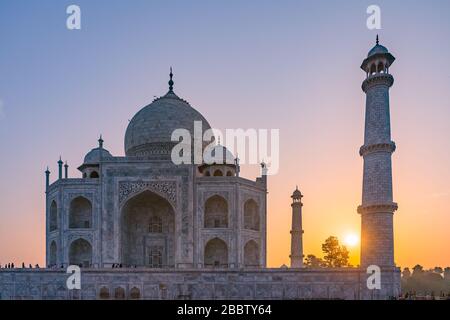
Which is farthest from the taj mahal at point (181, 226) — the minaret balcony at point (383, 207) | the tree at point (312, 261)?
the tree at point (312, 261)

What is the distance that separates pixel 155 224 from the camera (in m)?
26.0

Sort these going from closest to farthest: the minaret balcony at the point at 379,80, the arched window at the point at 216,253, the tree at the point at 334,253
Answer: the minaret balcony at the point at 379,80 → the arched window at the point at 216,253 → the tree at the point at 334,253

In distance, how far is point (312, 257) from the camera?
159ft

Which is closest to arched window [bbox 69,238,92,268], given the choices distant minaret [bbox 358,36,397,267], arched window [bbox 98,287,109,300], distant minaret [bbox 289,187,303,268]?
arched window [bbox 98,287,109,300]

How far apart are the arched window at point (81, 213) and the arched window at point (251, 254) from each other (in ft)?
29.1

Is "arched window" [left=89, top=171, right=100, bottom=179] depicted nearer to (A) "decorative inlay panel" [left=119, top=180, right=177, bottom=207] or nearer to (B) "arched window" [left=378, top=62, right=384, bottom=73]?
(A) "decorative inlay panel" [left=119, top=180, right=177, bottom=207]

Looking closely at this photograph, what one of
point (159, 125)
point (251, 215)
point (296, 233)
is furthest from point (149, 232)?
point (296, 233)

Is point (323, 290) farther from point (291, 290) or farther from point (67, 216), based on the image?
point (67, 216)

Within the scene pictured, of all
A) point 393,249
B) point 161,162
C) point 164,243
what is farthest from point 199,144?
point 393,249

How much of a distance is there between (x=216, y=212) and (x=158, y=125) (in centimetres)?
742

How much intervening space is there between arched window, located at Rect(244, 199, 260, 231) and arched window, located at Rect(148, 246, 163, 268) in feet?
17.0

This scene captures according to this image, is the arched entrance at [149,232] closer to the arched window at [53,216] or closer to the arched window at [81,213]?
the arched window at [81,213]

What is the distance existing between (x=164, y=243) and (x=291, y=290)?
9.17 meters

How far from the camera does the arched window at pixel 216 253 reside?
2473 centimetres
